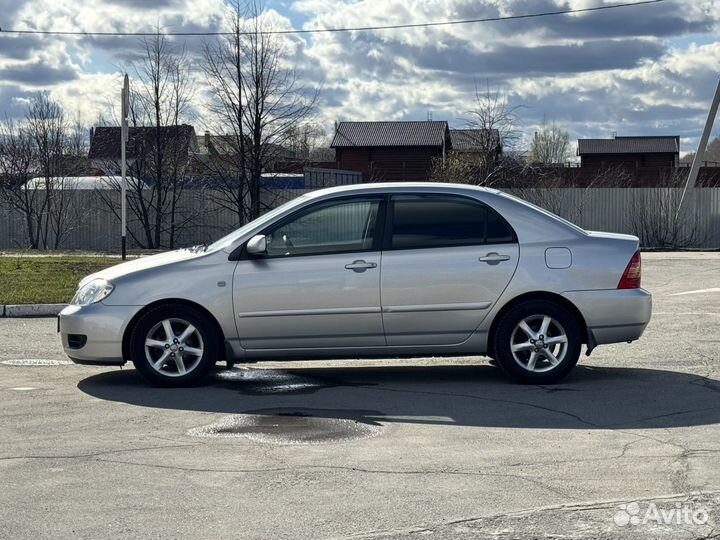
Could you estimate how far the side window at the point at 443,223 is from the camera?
8695 millimetres

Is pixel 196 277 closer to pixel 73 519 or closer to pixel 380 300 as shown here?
pixel 380 300

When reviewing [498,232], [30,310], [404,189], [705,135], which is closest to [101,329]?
[404,189]

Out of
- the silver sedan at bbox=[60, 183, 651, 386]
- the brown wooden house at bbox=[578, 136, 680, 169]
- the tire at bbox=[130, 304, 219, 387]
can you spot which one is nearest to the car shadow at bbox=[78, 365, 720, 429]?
the tire at bbox=[130, 304, 219, 387]

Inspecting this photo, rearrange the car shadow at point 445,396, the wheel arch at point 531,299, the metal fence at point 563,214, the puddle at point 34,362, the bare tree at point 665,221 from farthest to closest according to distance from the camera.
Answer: the bare tree at point 665,221, the metal fence at point 563,214, the puddle at point 34,362, the wheel arch at point 531,299, the car shadow at point 445,396

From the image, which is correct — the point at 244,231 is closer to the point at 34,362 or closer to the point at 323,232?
→ the point at 323,232

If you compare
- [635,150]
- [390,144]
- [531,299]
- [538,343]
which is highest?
[635,150]

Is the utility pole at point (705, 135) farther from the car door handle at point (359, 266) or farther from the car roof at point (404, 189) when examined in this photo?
the car door handle at point (359, 266)

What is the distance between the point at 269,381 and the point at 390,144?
175 ft

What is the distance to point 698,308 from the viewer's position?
13961 mm

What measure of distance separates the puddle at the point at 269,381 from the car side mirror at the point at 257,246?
1135mm

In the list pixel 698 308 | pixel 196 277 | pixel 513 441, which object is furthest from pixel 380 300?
pixel 698 308

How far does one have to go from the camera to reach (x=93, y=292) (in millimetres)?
8703

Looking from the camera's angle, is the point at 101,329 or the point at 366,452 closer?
the point at 366,452

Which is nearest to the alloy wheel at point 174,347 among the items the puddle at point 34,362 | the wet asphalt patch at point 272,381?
the wet asphalt patch at point 272,381
